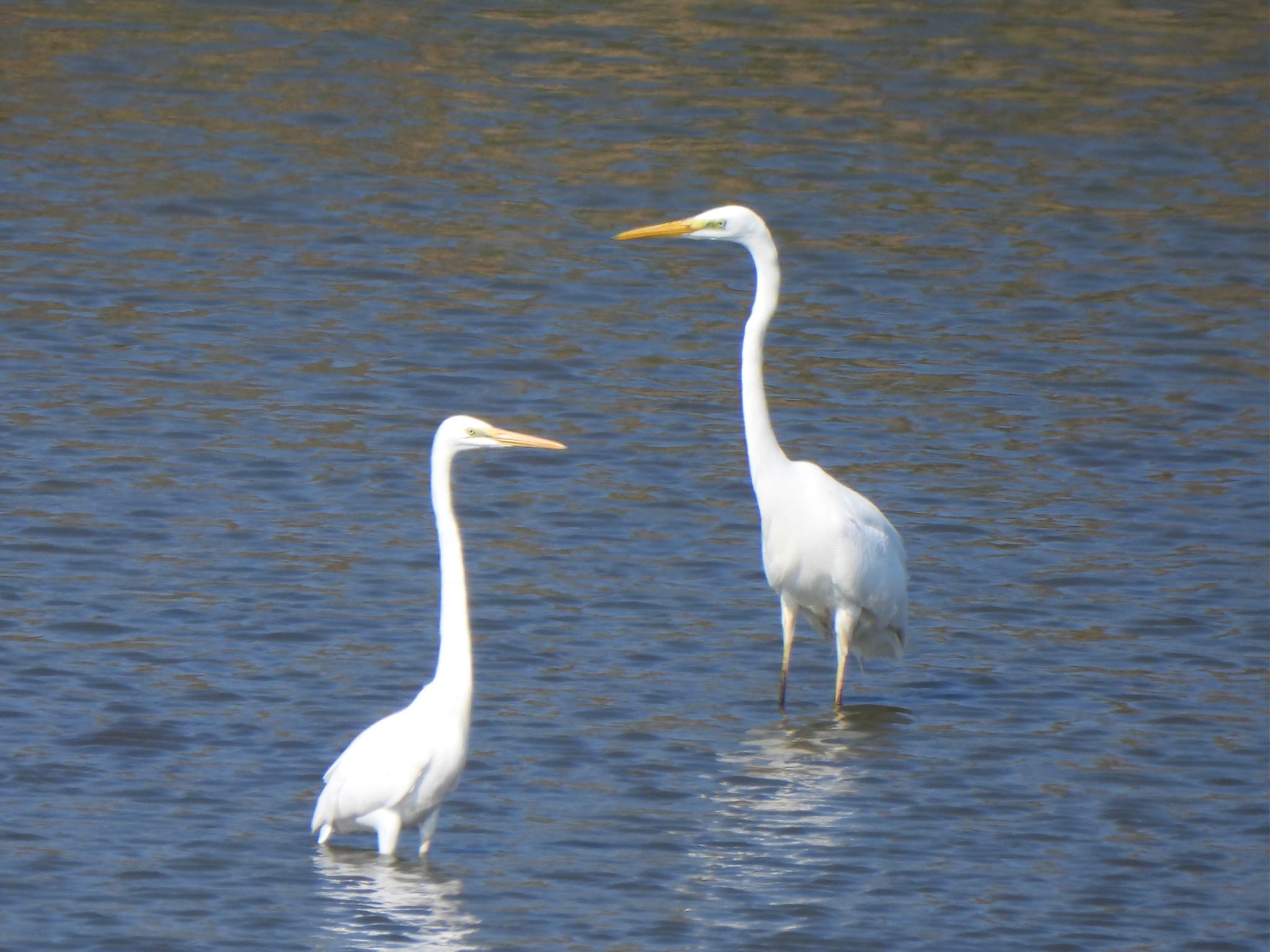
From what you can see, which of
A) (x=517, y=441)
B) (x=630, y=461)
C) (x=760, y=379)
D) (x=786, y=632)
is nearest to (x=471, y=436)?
(x=517, y=441)

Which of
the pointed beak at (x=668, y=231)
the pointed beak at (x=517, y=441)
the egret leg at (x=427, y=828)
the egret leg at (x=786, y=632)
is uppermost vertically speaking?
the pointed beak at (x=668, y=231)

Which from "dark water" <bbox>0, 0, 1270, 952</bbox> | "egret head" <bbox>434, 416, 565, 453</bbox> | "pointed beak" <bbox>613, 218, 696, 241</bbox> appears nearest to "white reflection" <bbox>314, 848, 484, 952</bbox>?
"dark water" <bbox>0, 0, 1270, 952</bbox>

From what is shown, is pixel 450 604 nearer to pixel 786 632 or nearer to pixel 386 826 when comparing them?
pixel 386 826

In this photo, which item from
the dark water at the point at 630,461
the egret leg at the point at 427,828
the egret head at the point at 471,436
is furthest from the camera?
the dark water at the point at 630,461

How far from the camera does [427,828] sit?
24.0ft

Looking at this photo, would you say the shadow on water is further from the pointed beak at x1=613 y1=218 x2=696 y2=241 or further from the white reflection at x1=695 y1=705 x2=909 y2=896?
the pointed beak at x1=613 y1=218 x2=696 y2=241

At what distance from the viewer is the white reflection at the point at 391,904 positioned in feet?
22.5

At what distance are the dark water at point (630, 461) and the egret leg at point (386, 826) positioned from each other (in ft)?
0.44

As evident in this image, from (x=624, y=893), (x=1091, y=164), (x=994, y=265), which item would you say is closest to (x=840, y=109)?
(x=1091, y=164)

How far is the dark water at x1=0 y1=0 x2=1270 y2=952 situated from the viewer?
759 centimetres

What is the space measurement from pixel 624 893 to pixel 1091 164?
1112 cm

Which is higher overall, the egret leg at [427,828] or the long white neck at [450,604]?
the long white neck at [450,604]

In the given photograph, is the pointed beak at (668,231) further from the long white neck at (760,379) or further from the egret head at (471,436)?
the egret head at (471,436)

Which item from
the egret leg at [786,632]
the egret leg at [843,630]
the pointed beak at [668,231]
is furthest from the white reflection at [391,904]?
the pointed beak at [668,231]
